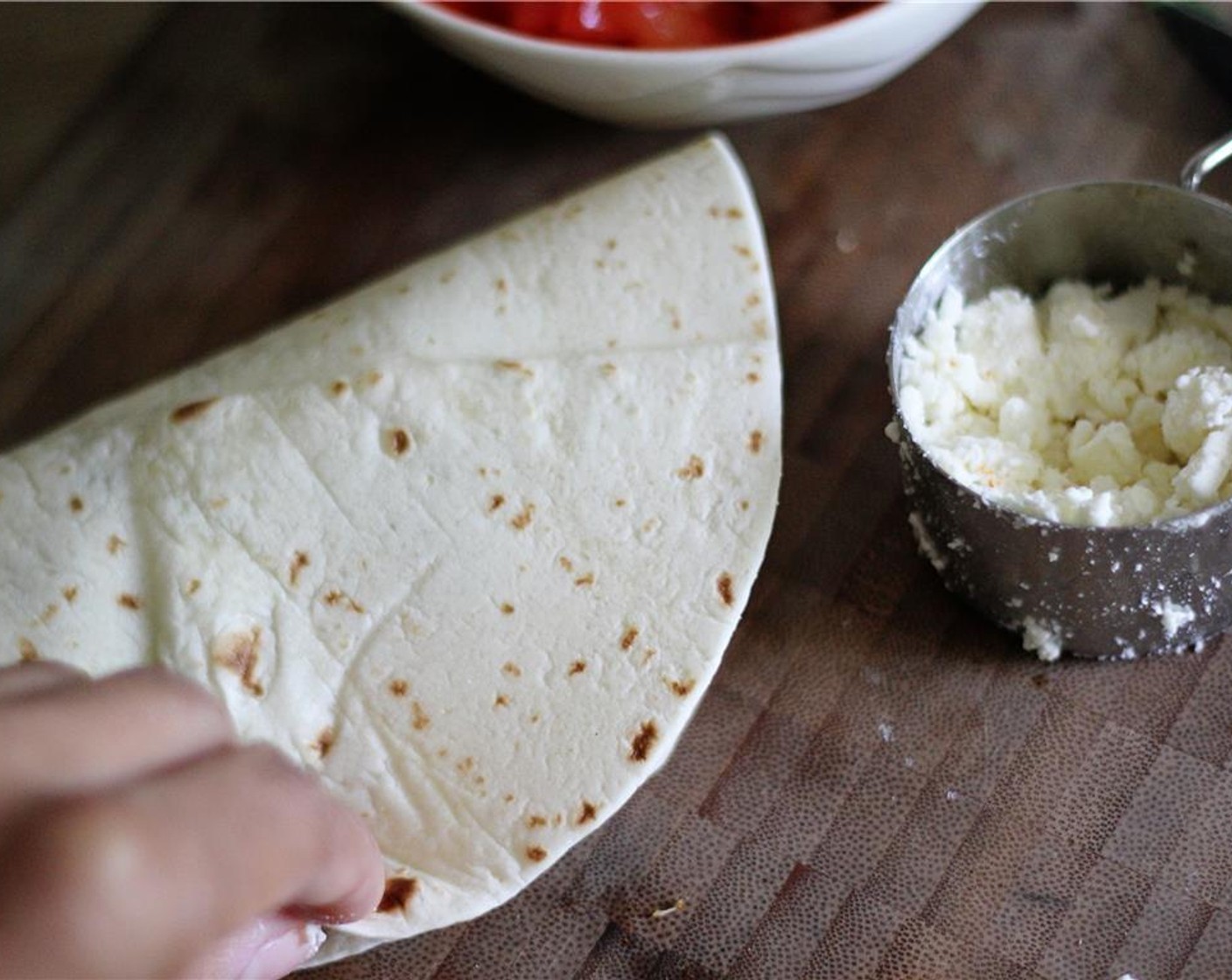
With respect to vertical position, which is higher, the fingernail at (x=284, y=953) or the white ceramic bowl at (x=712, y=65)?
the white ceramic bowl at (x=712, y=65)

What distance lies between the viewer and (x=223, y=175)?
82.6 inches

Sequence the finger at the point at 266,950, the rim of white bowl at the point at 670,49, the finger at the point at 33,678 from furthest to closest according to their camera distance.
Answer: the rim of white bowl at the point at 670,49
the finger at the point at 266,950
the finger at the point at 33,678

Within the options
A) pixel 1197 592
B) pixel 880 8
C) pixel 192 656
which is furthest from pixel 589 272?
pixel 1197 592

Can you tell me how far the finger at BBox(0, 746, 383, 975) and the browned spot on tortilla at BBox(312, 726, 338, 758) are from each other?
0.38m

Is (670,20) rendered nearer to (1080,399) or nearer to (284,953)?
(1080,399)

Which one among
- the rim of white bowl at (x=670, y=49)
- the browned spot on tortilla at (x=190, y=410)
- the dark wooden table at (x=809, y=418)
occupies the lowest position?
the dark wooden table at (x=809, y=418)

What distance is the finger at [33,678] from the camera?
1072 millimetres

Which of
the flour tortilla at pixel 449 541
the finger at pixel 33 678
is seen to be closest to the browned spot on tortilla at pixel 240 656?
the flour tortilla at pixel 449 541

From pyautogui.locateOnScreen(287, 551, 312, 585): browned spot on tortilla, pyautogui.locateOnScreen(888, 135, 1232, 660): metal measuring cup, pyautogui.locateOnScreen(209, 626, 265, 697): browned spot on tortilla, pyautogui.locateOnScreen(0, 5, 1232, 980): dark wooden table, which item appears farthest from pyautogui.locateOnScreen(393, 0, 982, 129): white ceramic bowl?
pyautogui.locateOnScreen(209, 626, 265, 697): browned spot on tortilla

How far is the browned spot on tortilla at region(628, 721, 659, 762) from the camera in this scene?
55.5 inches

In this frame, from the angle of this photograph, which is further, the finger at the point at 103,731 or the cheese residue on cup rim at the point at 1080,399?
the cheese residue on cup rim at the point at 1080,399

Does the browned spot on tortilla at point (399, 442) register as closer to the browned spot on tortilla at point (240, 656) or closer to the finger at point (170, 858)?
the browned spot on tortilla at point (240, 656)

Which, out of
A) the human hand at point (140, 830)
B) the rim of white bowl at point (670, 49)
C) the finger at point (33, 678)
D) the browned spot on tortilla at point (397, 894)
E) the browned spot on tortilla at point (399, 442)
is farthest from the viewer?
the rim of white bowl at point (670, 49)

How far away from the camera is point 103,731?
1020mm
